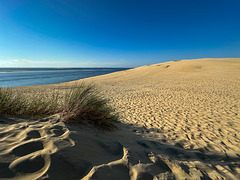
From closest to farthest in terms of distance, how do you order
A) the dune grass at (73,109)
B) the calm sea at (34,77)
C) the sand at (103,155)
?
1. the sand at (103,155)
2. the dune grass at (73,109)
3. the calm sea at (34,77)

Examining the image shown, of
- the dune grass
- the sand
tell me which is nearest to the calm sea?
the dune grass

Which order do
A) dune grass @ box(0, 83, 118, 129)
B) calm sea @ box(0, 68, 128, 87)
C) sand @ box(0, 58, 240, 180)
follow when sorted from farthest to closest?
1. calm sea @ box(0, 68, 128, 87)
2. dune grass @ box(0, 83, 118, 129)
3. sand @ box(0, 58, 240, 180)

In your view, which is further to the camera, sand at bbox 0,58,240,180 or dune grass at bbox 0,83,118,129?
dune grass at bbox 0,83,118,129

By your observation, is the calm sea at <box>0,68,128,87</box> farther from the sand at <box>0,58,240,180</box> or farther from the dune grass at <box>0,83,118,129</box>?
the sand at <box>0,58,240,180</box>

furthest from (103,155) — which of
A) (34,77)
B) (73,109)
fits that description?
(34,77)

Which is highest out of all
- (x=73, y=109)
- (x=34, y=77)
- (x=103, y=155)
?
(x=73, y=109)

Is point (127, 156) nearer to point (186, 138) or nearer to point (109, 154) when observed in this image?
point (109, 154)

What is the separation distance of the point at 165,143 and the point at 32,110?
3588 mm

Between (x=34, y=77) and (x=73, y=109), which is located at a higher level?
(x=73, y=109)

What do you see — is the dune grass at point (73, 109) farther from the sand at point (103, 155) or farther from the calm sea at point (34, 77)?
the calm sea at point (34, 77)


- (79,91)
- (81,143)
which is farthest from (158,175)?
(79,91)

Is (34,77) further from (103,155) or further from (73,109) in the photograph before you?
(103,155)

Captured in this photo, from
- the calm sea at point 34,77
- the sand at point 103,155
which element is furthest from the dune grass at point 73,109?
the calm sea at point 34,77

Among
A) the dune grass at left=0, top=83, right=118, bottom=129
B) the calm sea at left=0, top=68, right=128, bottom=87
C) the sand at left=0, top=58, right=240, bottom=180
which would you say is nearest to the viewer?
the sand at left=0, top=58, right=240, bottom=180
